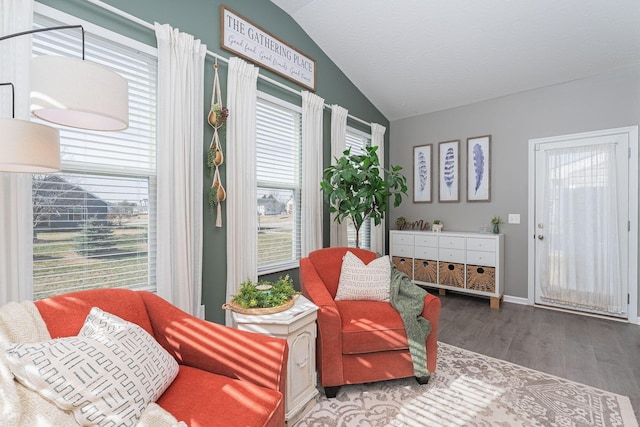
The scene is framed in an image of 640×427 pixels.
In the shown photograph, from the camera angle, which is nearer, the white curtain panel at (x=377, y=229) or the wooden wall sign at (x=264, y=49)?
the wooden wall sign at (x=264, y=49)

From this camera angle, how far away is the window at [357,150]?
13.4ft

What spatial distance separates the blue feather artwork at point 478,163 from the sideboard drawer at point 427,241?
2.93 ft

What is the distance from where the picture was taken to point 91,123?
1.42 metres

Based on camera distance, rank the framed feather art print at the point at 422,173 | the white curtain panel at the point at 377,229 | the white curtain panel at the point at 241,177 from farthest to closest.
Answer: the framed feather art print at the point at 422,173, the white curtain panel at the point at 377,229, the white curtain panel at the point at 241,177

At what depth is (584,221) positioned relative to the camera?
11.5ft

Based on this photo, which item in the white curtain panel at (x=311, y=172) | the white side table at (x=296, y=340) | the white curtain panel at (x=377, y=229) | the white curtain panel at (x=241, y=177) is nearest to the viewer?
the white side table at (x=296, y=340)

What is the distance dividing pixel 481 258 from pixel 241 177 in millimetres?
3074

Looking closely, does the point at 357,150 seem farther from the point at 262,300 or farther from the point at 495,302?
the point at 262,300

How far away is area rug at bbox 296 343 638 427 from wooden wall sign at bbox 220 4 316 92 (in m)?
2.79

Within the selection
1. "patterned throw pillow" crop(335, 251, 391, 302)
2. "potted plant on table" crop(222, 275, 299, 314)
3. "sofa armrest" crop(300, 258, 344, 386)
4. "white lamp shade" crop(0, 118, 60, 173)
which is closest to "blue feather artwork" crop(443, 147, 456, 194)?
"patterned throw pillow" crop(335, 251, 391, 302)

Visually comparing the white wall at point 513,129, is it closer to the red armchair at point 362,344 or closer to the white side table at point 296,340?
the red armchair at point 362,344

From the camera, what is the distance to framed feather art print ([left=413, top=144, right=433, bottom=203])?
4.64 m

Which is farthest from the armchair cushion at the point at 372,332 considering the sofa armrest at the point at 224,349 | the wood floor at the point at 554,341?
the wood floor at the point at 554,341

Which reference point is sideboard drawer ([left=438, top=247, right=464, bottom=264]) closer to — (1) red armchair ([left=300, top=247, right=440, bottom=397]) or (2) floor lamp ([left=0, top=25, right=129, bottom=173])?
(1) red armchair ([left=300, top=247, right=440, bottom=397])
